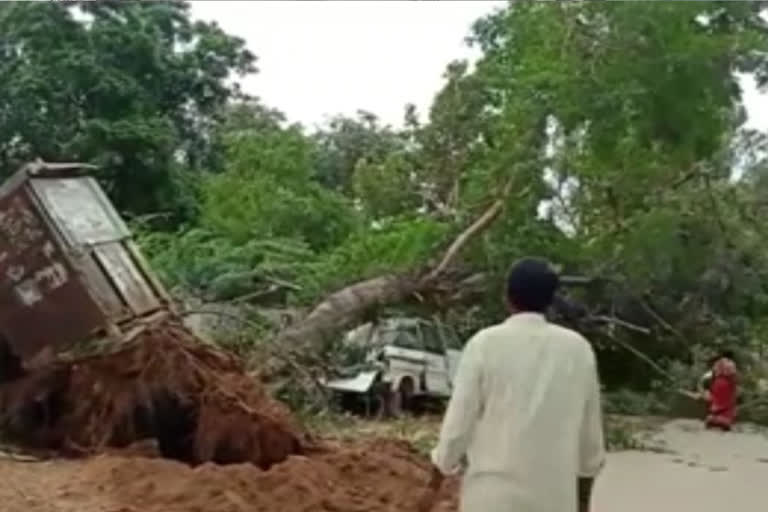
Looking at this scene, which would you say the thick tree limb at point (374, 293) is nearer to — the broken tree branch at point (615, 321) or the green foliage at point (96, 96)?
the broken tree branch at point (615, 321)

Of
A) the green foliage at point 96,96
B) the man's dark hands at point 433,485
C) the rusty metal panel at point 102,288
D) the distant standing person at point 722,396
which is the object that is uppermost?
the green foliage at point 96,96

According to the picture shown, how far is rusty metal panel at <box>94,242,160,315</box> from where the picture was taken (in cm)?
946

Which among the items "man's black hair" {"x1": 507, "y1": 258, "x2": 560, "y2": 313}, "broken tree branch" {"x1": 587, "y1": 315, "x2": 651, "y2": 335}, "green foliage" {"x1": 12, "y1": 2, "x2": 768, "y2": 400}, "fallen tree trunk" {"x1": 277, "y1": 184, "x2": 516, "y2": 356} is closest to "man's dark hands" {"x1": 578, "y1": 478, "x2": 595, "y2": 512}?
"man's black hair" {"x1": 507, "y1": 258, "x2": 560, "y2": 313}

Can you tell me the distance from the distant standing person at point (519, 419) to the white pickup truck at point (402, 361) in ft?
34.0

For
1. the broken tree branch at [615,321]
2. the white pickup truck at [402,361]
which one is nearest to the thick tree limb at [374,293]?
the white pickup truck at [402,361]

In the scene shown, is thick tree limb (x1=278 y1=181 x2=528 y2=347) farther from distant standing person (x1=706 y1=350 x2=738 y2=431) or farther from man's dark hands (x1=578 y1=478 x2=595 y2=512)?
man's dark hands (x1=578 y1=478 x2=595 y2=512)

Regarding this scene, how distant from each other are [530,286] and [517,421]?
0.43 m

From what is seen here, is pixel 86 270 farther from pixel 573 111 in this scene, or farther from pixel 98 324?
pixel 573 111

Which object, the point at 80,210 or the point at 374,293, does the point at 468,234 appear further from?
the point at 80,210

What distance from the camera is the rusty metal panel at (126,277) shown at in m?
9.46

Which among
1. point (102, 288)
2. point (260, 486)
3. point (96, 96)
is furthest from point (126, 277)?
point (96, 96)

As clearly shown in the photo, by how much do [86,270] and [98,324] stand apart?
16.0 inches

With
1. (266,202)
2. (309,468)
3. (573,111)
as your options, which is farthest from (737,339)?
(309,468)

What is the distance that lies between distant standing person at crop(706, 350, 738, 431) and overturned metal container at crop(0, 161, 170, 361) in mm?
8799
